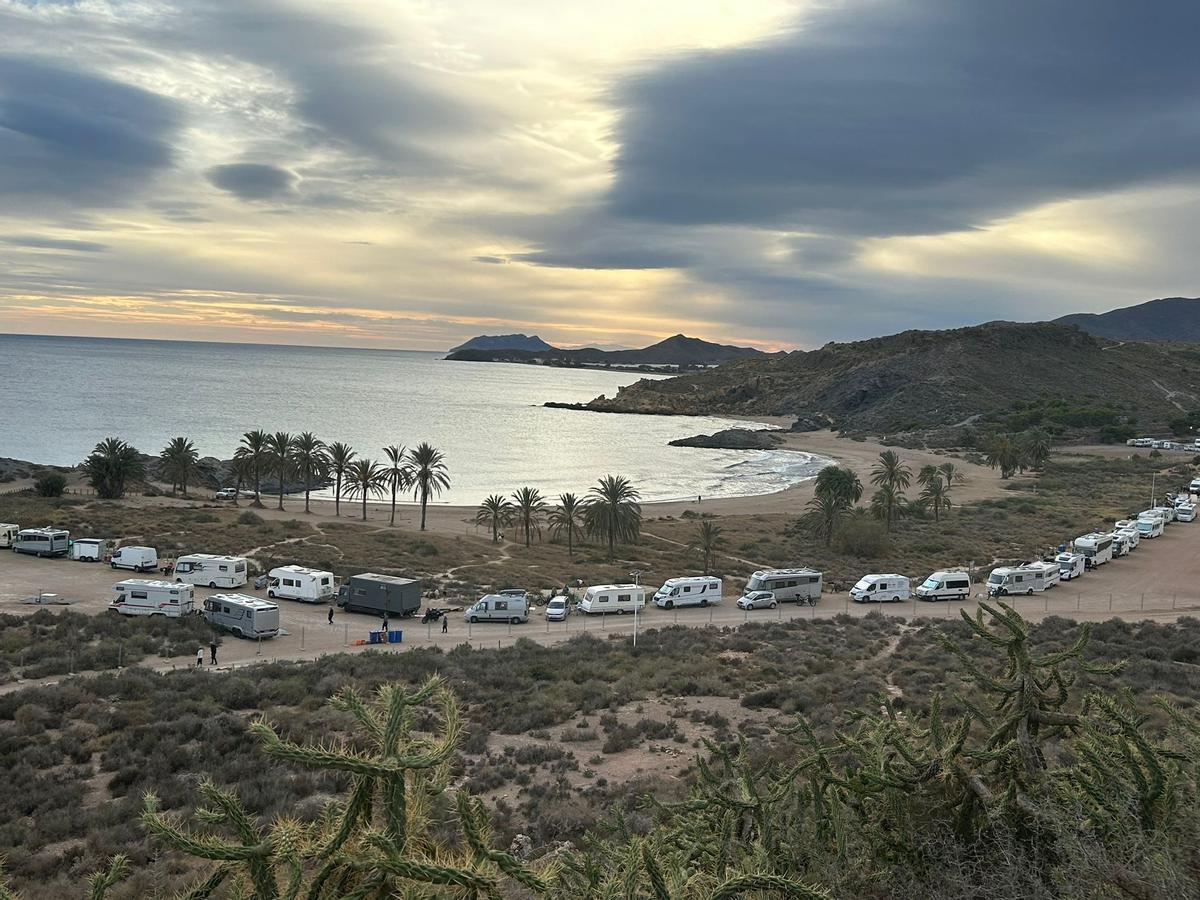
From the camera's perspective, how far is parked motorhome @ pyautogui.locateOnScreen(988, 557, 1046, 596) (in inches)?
1379

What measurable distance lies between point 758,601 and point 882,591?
582cm

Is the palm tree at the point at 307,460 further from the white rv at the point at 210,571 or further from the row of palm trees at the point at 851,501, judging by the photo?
the row of palm trees at the point at 851,501

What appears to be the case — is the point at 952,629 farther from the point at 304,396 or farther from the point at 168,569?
the point at 304,396

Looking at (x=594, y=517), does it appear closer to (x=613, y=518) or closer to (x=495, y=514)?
(x=613, y=518)

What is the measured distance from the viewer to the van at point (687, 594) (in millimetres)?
34719

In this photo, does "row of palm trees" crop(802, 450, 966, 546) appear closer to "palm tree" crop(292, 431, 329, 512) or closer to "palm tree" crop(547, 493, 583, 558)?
"palm tree" crop(547, 493, 583, 558)

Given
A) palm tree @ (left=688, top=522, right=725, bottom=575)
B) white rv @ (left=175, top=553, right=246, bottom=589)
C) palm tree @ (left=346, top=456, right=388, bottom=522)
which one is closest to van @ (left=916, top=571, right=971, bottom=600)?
palm tree @ (left=688, top=522, right=725, bottom=575)

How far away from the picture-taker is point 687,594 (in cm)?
3494

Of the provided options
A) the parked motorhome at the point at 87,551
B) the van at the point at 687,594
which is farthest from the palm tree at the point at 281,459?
the van at the point at 687,594

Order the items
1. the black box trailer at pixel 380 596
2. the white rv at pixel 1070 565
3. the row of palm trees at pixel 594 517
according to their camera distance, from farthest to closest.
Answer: the row of palm trees at pixel 594 517 → the white rv at pixel 1070 565 → the black box trailer at pixel 380 596

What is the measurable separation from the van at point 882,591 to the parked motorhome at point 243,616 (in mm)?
24364

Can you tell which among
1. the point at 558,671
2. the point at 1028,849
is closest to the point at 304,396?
the point at 558,671

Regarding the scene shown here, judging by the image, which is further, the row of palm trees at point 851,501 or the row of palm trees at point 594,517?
the row of palm trees at point 851,501

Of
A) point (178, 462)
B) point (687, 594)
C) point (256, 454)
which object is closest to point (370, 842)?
point (687, 594)
